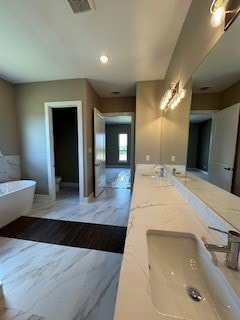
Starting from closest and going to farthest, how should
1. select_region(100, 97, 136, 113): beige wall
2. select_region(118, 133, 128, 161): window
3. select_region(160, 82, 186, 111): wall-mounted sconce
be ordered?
select_region(160, 82, 186, 111): wall-mounted sconce → select_region(100, 97, 136, 113): beige wall → select_region(118, 133, 128, 161): window

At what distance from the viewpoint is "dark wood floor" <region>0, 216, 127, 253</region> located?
2193 millimetres

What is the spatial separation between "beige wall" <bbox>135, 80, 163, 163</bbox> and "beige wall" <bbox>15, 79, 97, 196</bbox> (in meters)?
1.14

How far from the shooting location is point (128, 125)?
8906 millimetres

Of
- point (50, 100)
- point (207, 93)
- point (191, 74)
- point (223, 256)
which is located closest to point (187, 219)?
point (223, 256)

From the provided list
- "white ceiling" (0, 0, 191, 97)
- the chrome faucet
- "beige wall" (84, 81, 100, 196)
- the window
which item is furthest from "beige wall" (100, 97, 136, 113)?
the window

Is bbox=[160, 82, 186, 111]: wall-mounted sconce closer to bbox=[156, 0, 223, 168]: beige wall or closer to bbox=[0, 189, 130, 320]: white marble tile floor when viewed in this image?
bbox=[156, 0, 223, 168]: beige wall

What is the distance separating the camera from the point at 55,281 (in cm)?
156

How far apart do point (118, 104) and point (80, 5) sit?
292 centimetres

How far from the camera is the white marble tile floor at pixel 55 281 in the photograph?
1280 mm

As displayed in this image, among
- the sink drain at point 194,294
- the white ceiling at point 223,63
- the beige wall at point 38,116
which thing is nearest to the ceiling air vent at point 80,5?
the white ceiling at point 223,63

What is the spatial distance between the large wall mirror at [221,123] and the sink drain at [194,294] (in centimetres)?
34

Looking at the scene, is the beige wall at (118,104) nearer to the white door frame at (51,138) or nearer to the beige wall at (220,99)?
the white door frame at (51,138)

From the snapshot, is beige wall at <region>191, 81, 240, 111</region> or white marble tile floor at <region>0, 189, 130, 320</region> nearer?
beige wall at <region>191, 81, 240, 111</region>

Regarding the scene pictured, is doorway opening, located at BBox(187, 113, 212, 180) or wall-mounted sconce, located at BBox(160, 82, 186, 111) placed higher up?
wall-mounted sconce, located at BBox(160, 82, 186, 111)
